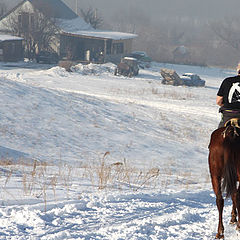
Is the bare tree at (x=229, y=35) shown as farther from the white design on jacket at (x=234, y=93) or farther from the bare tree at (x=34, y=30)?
the white design on jacket at (x=234, y=93)

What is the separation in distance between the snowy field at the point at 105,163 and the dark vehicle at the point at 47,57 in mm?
16089

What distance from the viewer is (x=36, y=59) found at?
52.6m

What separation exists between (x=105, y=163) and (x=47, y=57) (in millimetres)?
41231

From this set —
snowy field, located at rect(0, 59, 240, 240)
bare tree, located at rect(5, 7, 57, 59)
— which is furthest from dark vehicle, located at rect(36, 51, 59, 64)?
snowy field, located at rect(0, 59, 240, 240)

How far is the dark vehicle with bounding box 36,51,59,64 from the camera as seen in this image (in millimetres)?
51844

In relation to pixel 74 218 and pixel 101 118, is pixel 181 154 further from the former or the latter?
pixel 74 218

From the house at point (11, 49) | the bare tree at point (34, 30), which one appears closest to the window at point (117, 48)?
the bare tree at point (34, 30)

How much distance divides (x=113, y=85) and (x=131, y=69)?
33.0 ft

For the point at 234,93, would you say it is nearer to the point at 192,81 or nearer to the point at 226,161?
the point at 226,161

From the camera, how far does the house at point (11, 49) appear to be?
51656mm

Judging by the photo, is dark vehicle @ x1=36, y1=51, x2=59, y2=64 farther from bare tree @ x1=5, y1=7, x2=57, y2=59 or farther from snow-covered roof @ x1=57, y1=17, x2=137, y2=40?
snow-covered roof @ x1=57, y1=17, x2=137, y2=40

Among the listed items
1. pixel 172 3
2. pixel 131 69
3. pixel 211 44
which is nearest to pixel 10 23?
pixel 131 69

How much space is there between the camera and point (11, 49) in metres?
52.7

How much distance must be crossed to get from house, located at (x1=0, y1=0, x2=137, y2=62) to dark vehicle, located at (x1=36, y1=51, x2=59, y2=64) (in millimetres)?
1855
